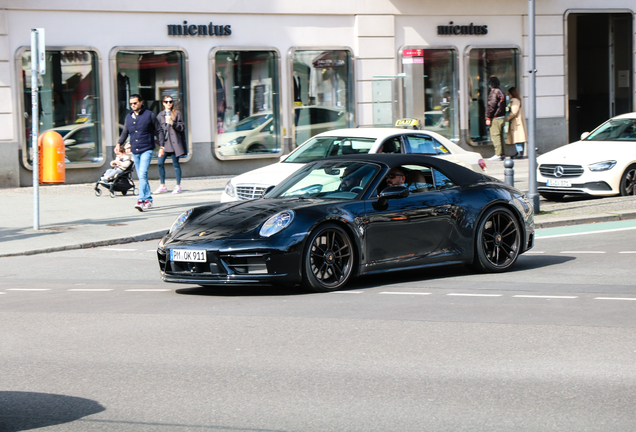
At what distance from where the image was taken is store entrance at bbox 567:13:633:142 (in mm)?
29188

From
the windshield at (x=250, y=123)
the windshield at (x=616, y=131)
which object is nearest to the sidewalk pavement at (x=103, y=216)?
the windshield at (x=616, y=131)

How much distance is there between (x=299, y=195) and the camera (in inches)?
380

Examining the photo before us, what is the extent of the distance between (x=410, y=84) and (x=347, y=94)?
169 centimetres

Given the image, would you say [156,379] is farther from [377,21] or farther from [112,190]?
[377,21]

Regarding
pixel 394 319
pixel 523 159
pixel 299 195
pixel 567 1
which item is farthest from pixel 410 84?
pixel 394 319

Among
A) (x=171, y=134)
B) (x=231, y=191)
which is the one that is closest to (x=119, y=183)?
(x=171, y=134)

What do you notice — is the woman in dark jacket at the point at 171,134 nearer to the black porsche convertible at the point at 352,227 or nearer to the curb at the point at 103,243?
the curb at the point at 103,243

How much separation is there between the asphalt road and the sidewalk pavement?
3.55m

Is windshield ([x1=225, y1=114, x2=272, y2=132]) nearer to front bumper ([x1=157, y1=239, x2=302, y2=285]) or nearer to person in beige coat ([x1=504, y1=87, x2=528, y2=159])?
person in beige coat ([x1=504, y1=87, x2=528, y2=159])

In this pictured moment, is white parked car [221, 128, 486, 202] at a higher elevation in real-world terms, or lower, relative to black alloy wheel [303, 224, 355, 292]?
higher

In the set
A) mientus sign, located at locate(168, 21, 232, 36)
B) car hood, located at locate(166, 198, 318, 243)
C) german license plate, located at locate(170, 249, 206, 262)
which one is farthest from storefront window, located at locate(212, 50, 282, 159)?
german license plate, located at locate(170, 249, 206, 262)

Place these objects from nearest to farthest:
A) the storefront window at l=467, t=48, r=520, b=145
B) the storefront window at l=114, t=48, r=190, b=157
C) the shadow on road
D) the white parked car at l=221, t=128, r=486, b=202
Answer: the shadow on road
the white parked car at l=221, t=128, r=486, b=202
the storefront window at l=114, t=48, r=190, b=157
the storefront window at l=467, t=48, r=520, b=145

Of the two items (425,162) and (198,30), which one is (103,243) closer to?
(425,162)

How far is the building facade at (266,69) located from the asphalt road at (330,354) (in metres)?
12.4
